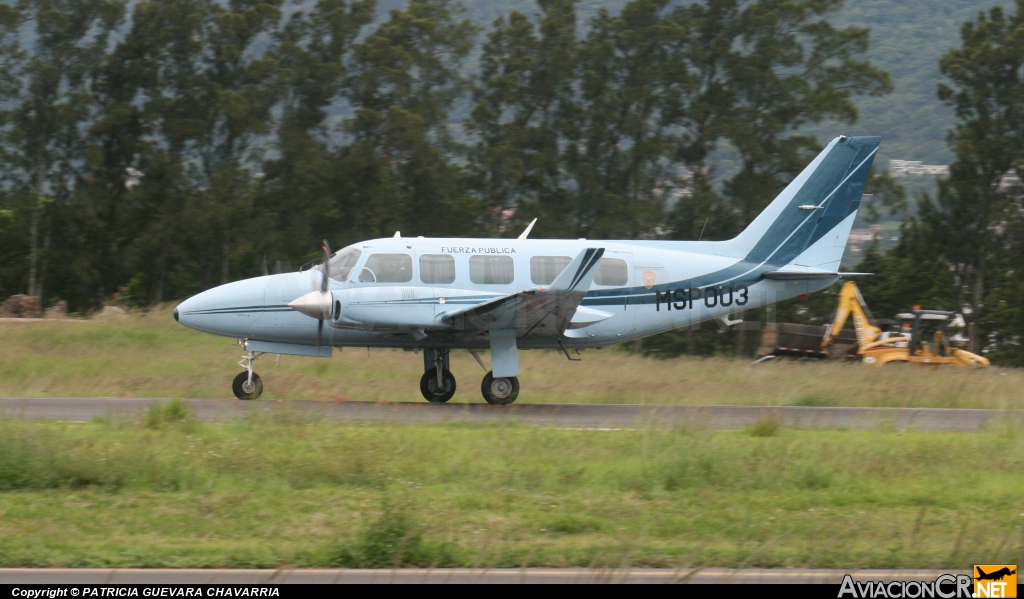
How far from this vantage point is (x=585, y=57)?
119ft

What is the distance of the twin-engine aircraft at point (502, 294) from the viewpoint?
54.3ft

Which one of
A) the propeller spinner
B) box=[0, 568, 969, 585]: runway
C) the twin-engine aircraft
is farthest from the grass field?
box=[0, 568, 969, 585]: runway

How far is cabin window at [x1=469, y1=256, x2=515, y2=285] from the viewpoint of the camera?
1730 centimetres

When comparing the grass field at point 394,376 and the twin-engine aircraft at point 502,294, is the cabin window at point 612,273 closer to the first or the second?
the twin-engine aircraft at point 502,294

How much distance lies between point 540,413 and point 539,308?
168cm

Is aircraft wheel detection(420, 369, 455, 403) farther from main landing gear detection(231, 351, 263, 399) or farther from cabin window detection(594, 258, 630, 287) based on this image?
cabin window detection(594, 258, 630, 287)

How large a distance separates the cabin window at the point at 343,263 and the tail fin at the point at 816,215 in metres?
6.99

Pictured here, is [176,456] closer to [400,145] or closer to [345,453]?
[345,453]

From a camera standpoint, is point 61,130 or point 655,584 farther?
point 61,130

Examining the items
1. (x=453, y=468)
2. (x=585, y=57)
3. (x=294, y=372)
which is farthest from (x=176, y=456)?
(x=585, y=57)

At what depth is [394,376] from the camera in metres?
21.2

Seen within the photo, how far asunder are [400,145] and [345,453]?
23208 millimetres

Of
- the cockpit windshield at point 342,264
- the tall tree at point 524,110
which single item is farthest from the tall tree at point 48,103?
the cockpit windshield at point 342,264

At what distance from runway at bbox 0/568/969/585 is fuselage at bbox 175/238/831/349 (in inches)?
376
